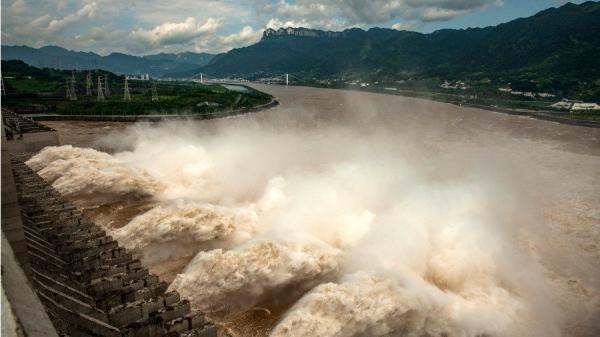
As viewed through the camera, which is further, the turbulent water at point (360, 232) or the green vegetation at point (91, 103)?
the green vegetation at point (91, 103)

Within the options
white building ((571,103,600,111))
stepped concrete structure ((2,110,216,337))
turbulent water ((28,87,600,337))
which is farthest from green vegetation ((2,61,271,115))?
white building ((571,103,600,111))

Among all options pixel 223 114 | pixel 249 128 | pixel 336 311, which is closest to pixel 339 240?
pixel 336 311

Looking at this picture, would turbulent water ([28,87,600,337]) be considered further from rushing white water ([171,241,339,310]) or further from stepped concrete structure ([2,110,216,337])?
stepped concrete structure ([2,110,216,337])

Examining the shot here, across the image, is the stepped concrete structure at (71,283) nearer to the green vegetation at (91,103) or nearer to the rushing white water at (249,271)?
the rushing white water at (249,271)

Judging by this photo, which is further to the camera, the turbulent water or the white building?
the white building

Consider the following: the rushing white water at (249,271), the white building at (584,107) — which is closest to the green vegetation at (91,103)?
the rushing white water at (249,271)
